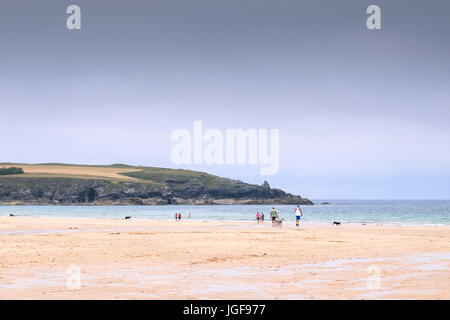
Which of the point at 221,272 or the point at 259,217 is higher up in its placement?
the point at 221,272

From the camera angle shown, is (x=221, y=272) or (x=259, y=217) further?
(x=259, y=217)

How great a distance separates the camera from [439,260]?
24312 millimetres

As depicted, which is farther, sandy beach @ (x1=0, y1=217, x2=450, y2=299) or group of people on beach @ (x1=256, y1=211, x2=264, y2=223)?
group of people on beach @ (x1=256, y1=211, x2=264, y2=223)

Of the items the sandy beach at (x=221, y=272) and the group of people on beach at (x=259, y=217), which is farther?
the group of people on beach at (x=259, y=217)

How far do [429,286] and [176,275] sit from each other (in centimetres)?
815

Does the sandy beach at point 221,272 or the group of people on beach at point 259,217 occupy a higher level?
the sandy beach at point 221,272

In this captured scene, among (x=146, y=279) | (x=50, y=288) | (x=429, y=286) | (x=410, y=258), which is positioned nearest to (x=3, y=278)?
(x=50, y=288)

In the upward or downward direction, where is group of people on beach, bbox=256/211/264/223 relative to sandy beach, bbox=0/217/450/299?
downward

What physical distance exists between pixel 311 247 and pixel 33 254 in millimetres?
14873

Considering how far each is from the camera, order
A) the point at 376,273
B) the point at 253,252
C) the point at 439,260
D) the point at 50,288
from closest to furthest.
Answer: the point at 50,288
the point at 376,273
the point at 439,260
the point at 253,252

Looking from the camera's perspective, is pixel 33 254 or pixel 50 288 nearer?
pixel 50 288
